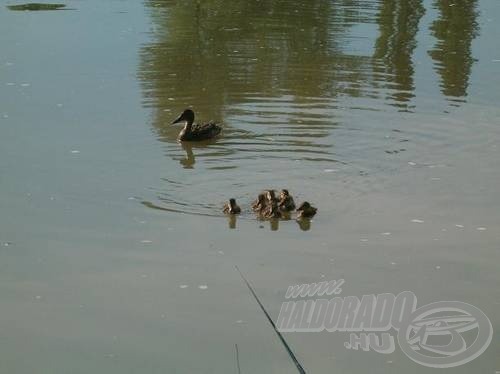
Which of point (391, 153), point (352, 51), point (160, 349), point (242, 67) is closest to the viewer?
point (160, 349)

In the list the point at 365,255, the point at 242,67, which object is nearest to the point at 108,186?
the point at 365,255

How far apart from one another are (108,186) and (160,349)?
406 centimetres

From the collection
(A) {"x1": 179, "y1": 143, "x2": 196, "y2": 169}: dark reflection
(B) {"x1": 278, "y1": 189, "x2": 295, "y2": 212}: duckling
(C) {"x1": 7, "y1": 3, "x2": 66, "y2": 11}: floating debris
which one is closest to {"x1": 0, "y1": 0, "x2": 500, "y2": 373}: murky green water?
(A) {"x1": 179, "y1": 143, "x2": 196, "y2": 169}: dark reflection

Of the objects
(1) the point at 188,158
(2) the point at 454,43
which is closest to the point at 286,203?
(1) the point at 188,158

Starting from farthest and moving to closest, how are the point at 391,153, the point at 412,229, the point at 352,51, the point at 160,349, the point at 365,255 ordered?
the point at 352,51 < the point at 391,153 < the point at 412,229 < the point at 365,255 < the point at 160,349

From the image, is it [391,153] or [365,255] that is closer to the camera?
[365,255]

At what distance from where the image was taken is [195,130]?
14.4 meters

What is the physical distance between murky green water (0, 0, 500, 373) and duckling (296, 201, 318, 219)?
20 cm

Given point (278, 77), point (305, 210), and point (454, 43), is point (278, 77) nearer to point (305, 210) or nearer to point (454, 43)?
point (454, 43)

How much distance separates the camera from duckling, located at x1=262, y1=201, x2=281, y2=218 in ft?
37.2

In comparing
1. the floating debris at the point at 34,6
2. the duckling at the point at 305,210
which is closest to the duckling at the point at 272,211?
the duckling at the point at 305,210

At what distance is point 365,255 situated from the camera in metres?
10.6

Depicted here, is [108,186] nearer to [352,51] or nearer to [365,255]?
[365,255]

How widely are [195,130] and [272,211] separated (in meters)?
3.34
